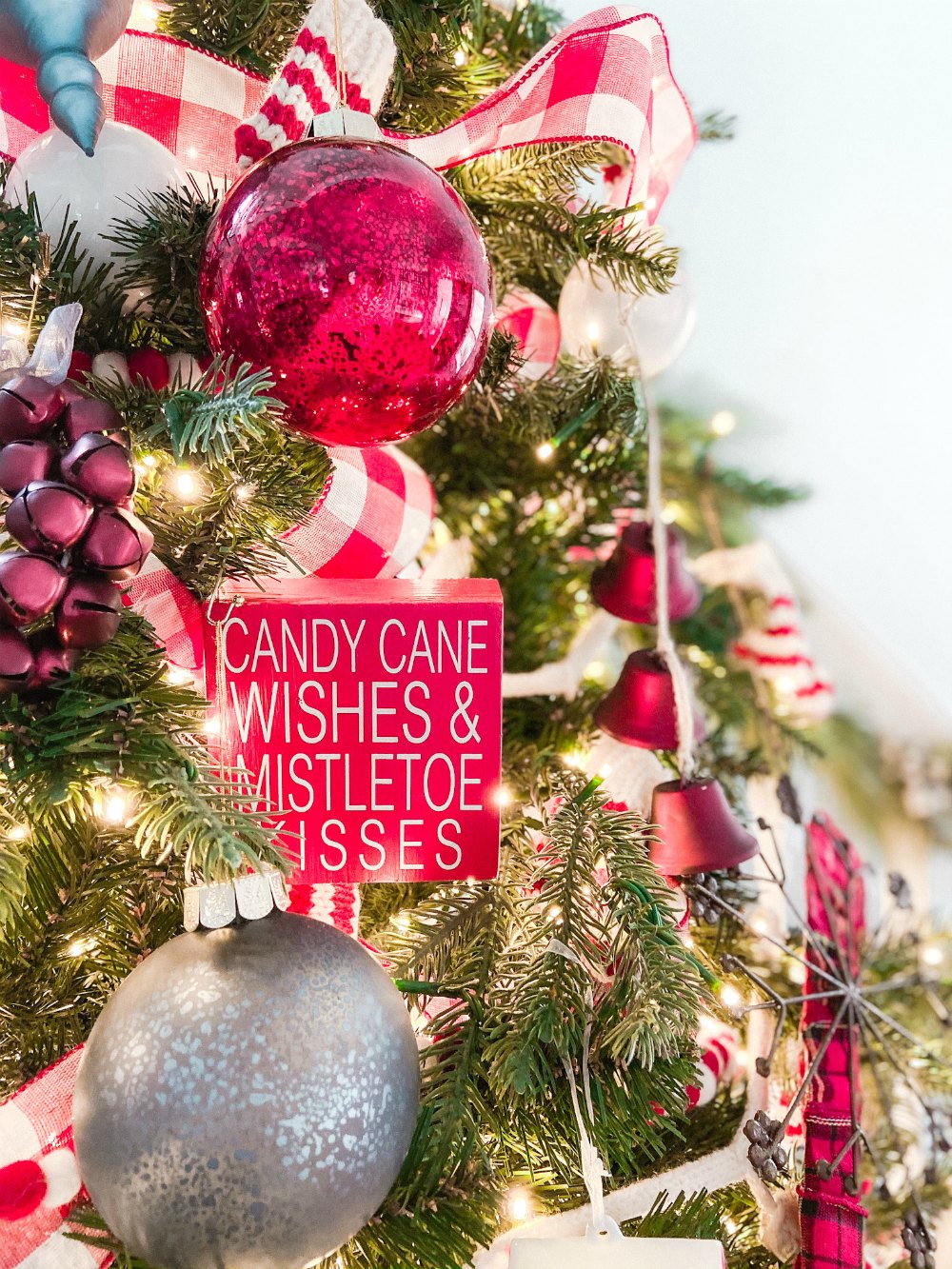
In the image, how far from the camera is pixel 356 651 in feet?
1.74

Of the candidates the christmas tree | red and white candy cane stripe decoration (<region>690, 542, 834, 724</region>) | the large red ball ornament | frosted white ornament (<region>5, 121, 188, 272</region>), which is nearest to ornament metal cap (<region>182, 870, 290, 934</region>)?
the christmas tree

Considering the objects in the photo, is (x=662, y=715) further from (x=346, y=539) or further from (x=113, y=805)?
(x=113, y=805)

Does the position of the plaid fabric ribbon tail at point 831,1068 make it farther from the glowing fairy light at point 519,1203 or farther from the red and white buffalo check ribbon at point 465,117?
the red and white buffalo check ribbon at point 465,117

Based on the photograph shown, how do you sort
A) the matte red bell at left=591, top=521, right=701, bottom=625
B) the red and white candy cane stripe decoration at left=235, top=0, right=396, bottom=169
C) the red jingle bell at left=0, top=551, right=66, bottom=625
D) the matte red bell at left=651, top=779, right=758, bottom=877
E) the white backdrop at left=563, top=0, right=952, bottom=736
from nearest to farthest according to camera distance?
the red jingle bell at left=0, top=551, right=66, bottom=625 → the red and white candy cane stripe decoration at left=235, top=0, right=396, bottom=169 → the matte red bell at left=651, top=779, right=758, bottom=877 → the matte red bell at left=591, top=521, right=701, bottom=625 → the white backdrop at left=563, top=0, right=952, bottom=736

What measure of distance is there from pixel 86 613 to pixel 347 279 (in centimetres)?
18

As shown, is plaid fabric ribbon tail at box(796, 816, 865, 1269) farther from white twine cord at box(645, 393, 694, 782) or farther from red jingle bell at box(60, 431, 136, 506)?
red jingle bell at box(60, 431, 136, 506)

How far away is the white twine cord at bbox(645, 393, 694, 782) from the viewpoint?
620mm

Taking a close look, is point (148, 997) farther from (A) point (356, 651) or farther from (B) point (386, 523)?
(B) point (386, 523)

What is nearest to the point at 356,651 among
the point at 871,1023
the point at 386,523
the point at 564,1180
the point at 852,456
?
the point at 386,523

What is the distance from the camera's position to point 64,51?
16.5 inches

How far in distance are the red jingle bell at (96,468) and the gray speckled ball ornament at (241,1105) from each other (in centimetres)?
21

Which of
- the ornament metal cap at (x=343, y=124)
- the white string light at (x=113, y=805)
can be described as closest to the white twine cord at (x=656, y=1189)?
the white string light at (x=113, y=805)

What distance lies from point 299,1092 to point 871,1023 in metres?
0.46

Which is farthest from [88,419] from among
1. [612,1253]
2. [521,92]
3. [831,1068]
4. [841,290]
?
[841,290]
